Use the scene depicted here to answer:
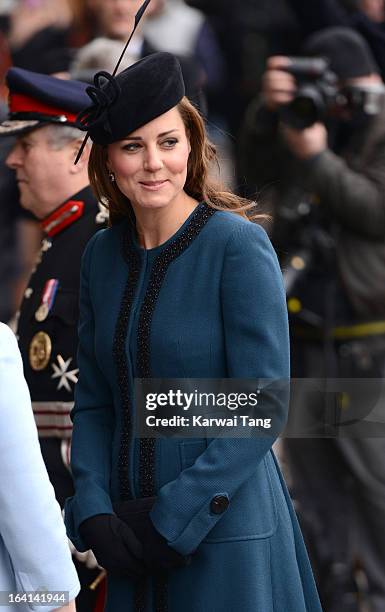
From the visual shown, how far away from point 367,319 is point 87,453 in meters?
2.37

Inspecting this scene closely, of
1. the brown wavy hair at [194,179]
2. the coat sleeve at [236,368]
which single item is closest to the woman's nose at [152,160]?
the brown wavy hair at [194,179]

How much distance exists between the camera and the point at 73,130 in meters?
4.59

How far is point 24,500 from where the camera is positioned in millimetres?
2867

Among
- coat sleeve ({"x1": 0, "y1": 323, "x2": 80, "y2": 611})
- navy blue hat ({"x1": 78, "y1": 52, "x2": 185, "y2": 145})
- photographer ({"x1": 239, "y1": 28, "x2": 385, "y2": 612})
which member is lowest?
photographer ({"x1": 239, "y1": 28, "x2": 385, "y2": 612})

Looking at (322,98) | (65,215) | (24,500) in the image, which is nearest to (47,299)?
(65,215)

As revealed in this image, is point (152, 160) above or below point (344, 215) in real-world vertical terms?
above

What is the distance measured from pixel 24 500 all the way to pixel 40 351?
150 cm

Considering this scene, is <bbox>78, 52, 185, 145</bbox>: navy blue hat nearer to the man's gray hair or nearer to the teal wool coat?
the teal wool coat

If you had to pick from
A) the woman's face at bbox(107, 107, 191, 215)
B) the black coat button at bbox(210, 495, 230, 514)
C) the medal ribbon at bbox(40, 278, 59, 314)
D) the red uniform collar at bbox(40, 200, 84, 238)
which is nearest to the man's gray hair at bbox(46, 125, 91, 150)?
the red uniform collar at bbox(40, 200, 84, 238)

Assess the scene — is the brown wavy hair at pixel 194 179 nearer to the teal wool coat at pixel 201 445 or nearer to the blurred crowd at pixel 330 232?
the teal wool coat at pixel 201 445

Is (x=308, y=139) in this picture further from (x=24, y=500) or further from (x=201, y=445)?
(x=24, y=500)

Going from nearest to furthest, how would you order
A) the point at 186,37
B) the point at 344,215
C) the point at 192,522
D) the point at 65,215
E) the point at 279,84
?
the point at 192,522
the point at 65,215
the point at 344,215
the point at 279,84
the point at 186,37

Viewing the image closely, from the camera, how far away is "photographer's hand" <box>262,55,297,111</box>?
19.1 ft

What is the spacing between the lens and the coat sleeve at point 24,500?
283 cm
